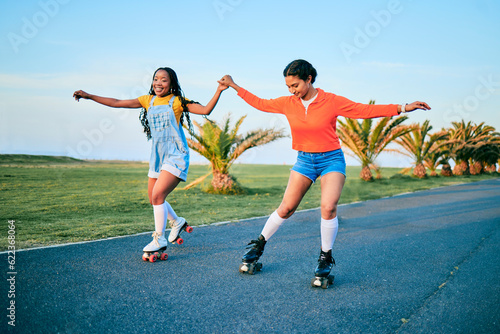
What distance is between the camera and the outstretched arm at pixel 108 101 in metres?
4.65

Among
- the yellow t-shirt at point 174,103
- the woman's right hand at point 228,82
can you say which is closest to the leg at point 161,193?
the yellow t-shirt at point 174,103

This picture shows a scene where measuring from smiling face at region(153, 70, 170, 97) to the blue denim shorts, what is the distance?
1.90 metres

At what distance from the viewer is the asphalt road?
2668mm

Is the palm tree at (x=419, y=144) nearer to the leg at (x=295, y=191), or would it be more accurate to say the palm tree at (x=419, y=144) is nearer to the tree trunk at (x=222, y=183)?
the tree trunk at (x=222, y=183)

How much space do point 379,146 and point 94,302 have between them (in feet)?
66.1

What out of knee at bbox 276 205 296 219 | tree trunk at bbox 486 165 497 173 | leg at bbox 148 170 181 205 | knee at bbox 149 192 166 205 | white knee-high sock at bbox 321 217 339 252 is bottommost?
tree trunk at bbox 486 165 497 173

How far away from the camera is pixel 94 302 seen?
2941 millimetres

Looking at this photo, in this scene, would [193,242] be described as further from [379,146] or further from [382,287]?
[379,146]

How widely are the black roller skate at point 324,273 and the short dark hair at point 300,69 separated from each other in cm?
187

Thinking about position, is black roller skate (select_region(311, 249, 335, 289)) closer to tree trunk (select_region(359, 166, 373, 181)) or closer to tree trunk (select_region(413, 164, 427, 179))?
tree trunk (select_region(359, 166, 373, 181))

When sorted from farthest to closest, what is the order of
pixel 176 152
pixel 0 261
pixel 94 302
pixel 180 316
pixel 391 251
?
pixel 391 251 → pixel 176 152 → pixel 0 261 → pixel 94 302 → pixel 180 316

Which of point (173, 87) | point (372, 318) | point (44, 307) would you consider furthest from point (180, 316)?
point (173, 87)

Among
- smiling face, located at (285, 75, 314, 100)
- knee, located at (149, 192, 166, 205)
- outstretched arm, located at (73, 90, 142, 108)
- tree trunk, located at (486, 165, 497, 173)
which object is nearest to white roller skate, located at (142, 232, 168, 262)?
knee, located at (149, 192, 166, 205)

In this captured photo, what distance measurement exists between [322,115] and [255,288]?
186cm
